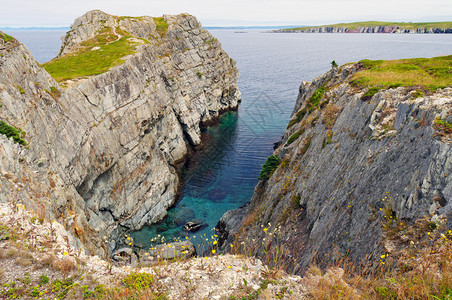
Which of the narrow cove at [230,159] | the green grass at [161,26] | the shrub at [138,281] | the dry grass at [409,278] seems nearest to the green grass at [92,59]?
the green grass at [161,26]

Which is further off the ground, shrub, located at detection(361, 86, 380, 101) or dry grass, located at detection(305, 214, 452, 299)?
shrub, located at detection(361, 86, 380, 101)

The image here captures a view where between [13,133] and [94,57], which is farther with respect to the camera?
[94,57]

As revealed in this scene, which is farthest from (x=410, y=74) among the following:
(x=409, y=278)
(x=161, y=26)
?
(x=161, y=26)

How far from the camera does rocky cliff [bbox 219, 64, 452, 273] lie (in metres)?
→ 10.7

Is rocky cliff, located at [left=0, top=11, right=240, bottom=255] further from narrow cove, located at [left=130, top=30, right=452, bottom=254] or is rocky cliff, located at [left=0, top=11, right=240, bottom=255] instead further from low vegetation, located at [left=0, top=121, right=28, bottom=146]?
narrow cove, located at [left=130, top=30, right=452, bottom=254]

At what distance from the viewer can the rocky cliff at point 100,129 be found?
1911cm

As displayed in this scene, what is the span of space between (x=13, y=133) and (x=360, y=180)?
23.6 metres

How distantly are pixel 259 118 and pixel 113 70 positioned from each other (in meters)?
46.0

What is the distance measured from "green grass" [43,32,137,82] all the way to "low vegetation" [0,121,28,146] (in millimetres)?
14228

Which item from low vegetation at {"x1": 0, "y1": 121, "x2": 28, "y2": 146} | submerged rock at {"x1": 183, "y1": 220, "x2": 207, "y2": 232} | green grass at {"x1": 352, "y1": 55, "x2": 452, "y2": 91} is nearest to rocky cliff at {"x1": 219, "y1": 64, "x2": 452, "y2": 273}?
green grass at {"x1": 352, "y1": 55, "x2": 452, "y2": 91}

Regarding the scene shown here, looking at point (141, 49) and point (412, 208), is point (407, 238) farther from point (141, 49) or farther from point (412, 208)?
point (141, 49)

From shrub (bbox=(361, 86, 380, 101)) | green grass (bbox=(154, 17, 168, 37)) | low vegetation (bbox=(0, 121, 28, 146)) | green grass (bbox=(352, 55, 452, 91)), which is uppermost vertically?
green grass (bbox=(154, 17, 168, 37))

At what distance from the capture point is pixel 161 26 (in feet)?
226

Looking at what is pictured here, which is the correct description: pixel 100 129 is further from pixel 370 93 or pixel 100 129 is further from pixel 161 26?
pixel 161 26
